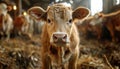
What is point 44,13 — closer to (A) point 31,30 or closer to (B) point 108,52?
(B) point 108,52

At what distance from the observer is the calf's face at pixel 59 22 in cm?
372

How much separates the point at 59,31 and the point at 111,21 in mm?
5693

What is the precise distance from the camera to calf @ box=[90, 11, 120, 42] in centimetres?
887

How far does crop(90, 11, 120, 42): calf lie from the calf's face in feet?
15.3

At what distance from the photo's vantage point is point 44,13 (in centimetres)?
441

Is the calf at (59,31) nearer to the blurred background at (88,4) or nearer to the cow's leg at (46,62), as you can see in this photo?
the cow's leg at (46,62)

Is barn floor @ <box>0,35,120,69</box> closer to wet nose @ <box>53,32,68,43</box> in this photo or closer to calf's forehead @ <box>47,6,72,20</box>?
calf's forehead @ <box>47,6,72,20</box>

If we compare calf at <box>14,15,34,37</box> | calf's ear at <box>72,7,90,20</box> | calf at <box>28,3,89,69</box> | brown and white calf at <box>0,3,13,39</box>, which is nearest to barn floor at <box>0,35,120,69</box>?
calf at <box>28,3,89,69</box>

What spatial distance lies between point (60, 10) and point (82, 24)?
714 centimetres

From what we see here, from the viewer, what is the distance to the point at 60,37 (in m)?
3.68

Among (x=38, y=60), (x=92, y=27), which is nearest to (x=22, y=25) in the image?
(x=92, y=27)

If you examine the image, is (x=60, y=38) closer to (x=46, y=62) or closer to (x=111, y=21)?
(x=46, y=62)

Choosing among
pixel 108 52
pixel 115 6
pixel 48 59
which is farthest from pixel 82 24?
pixel 48 59

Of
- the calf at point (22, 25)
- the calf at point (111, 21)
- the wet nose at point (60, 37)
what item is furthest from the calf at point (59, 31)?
the calf at point (22, 25)
